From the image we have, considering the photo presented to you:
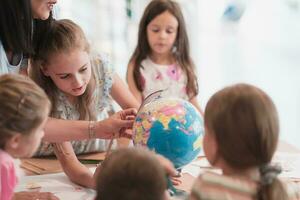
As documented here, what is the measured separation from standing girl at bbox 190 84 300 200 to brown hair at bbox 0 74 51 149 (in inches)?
18.8

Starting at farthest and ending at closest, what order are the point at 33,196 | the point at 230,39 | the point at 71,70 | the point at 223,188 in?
the point at 230,39 < the point at 71,70 < the point at 33,196 < the point at 223,188

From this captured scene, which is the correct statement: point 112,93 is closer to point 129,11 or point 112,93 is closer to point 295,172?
point 295,172

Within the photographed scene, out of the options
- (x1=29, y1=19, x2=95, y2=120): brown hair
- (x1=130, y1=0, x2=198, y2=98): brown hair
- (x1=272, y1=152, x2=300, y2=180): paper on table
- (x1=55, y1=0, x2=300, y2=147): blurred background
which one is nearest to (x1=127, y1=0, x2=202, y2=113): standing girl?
(x1=130, y1=0, x2=198, y2=98): brown hair

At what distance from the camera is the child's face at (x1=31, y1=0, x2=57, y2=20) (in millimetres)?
1723

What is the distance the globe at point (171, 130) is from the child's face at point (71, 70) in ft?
1.28

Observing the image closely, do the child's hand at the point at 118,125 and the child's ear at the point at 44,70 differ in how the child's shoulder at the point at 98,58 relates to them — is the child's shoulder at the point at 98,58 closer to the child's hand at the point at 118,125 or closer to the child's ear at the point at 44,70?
the child's ear at the point at 44,70

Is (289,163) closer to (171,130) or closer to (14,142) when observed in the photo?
(171,130)

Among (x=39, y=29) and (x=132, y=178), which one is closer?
(x=132, y=178)

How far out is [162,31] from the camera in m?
2.54

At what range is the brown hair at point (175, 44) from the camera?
2574mm

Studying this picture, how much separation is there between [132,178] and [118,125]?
852 mm

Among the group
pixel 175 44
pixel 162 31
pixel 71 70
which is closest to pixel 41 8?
pixel 71 70

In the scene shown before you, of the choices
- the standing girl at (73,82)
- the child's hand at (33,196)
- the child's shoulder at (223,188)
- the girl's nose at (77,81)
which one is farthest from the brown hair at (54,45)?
the child's shoulder at (223,188)

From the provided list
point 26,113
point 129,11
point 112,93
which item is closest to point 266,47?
point 129,11
